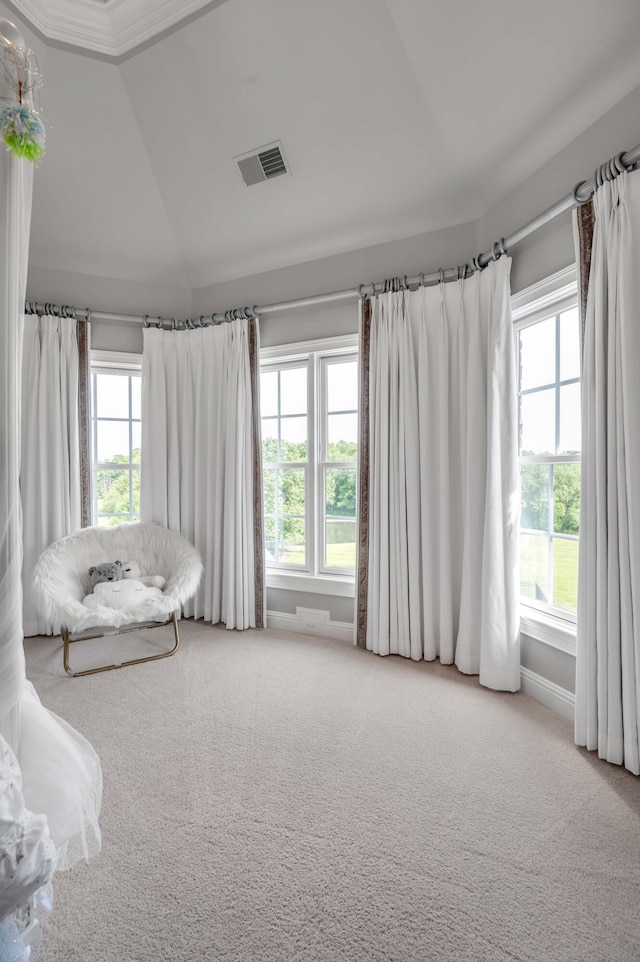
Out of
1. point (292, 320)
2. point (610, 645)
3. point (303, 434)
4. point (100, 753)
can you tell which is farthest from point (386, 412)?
point (100, 753)

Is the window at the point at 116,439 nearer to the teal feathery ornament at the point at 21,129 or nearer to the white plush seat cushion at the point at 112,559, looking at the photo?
the white plush seat cushion at the point at 112,559

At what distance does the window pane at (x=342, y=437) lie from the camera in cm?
354

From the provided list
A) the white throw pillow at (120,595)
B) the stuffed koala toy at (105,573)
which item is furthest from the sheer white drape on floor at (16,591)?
the stuffed koala toy at (105,573)

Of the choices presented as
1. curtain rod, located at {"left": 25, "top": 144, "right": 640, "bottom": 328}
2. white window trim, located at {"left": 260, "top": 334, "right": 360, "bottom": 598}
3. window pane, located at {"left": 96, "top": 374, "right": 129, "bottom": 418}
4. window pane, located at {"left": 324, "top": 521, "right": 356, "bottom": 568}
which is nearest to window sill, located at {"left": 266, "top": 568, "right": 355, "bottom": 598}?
white window trim, located at {"left": 260, "top": 334, "right": 360, "bottom": 598}

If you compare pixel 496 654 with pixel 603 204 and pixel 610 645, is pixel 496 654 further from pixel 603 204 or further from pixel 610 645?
pixel 603 204

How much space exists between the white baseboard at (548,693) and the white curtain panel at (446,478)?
7cm

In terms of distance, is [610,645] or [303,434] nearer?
[610,645]

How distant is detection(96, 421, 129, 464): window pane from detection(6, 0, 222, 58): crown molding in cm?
235

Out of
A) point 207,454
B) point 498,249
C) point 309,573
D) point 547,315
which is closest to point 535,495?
point 547,315

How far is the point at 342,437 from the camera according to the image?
11.7 feet

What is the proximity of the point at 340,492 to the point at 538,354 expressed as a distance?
1566mm

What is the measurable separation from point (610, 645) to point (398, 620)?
4.49 ft

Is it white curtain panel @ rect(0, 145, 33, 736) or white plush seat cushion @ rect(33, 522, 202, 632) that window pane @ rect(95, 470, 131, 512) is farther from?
white curtain panel @ rect(0, 145, 33, 736)

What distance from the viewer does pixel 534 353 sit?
2.73m
